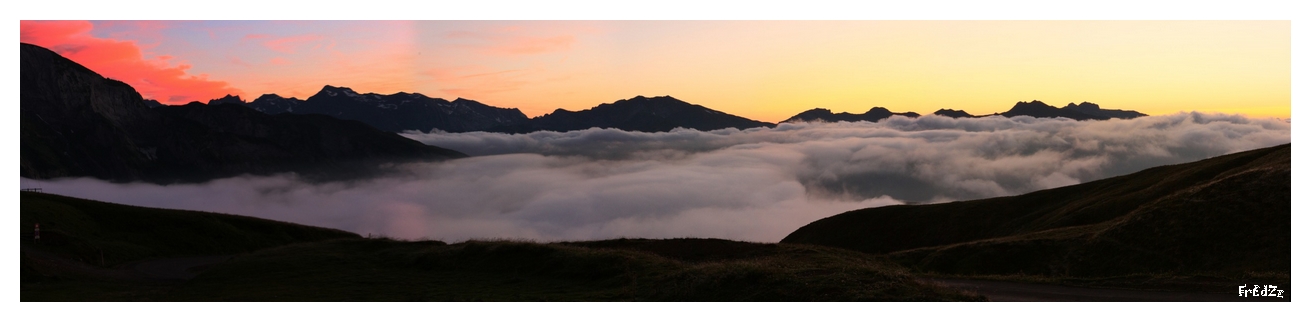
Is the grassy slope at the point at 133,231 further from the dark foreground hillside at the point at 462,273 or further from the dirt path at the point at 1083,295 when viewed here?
the dirt path at the point at 1083,295

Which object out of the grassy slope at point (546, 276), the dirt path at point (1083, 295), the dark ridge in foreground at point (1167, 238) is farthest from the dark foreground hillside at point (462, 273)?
the dark ridge in foreground at point (1167, 238)

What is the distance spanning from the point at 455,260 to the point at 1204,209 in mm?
51464

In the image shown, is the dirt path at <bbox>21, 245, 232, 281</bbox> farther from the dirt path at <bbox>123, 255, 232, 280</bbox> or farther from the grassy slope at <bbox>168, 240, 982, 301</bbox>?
the grassy slope at <bbox>168, 240, 982, 301</bbox>

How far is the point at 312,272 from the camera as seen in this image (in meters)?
48.3

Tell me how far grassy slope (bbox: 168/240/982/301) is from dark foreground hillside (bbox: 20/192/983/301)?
0.26ft

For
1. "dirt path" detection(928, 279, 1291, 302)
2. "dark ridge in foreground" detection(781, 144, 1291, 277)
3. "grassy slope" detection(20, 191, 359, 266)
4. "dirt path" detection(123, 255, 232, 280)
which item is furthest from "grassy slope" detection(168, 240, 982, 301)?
"grassy slope" detection(20, 191, 359, 266)

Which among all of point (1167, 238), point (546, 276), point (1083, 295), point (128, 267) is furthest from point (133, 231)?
point (1167, 238)

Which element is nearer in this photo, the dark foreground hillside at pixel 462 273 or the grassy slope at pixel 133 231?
the dark foreground hillside at pixel 462 273

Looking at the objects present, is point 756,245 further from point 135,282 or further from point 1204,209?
point 135,282

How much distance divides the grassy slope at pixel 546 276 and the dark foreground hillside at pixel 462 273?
0.26 feet

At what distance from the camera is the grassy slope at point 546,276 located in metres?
31.5

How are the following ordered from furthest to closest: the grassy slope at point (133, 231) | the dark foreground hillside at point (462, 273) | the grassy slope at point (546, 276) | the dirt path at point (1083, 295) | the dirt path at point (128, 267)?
the grassy slope at point (133, 231), the dirt path at point (128, 267), the dark foreground hillside at point (462, 273), the grassy slope at point (546, 276), the dirt path at point (1083, 295)

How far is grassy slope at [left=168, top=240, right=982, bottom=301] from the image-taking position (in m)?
31.5

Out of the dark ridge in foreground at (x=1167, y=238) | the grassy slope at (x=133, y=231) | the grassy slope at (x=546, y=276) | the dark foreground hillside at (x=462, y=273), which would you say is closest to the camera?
the grassy slope at (x=546, y=276)
